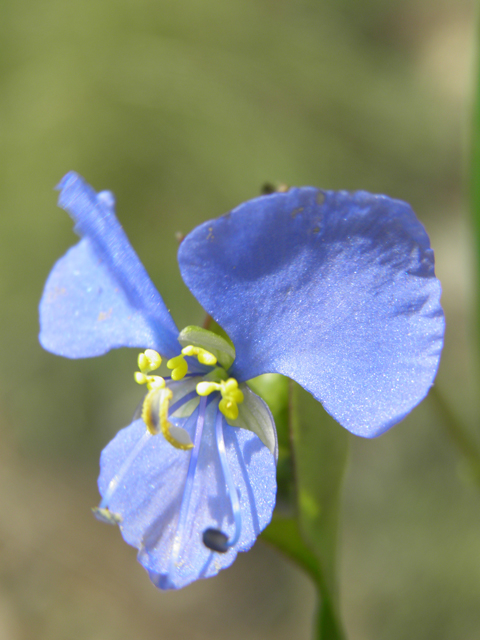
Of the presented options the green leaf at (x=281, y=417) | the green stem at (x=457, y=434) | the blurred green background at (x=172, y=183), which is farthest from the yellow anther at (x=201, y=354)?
the blurred green background at (x=172, y=183)

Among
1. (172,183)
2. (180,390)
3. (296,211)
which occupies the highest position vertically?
(296,211)

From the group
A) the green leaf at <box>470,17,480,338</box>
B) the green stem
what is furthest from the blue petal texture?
the green leaf at <box>470,17,480,338</box>

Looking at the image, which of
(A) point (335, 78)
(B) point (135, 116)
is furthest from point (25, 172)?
(A) point (335, 78)

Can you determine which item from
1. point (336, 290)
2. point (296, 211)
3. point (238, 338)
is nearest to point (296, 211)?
point (296, 211)

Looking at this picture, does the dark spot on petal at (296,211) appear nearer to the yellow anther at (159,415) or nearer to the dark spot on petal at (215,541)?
the yellow anther at (159,415)

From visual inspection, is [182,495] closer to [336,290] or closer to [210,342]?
[210,342]

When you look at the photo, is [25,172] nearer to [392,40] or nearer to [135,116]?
[135,116]

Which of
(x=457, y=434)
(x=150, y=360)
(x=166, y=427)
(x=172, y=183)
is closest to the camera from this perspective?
(x=166, y=427)
